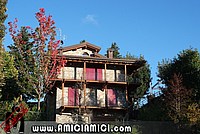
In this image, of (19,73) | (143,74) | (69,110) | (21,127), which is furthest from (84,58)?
(21,127)

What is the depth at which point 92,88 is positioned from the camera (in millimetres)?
30781

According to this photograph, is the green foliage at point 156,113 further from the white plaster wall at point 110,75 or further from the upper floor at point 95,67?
the white plaster wall at point 110,75

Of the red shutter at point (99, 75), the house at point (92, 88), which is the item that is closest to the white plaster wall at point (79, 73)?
the house at point (92, 88)

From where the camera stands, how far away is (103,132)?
757 inches

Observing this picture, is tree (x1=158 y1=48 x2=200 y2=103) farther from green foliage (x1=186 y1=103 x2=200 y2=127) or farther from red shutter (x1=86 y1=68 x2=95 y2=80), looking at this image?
red shutter (x1=86 y1=68 x2=95 y2=80)

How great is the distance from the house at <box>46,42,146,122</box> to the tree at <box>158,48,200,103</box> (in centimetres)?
412

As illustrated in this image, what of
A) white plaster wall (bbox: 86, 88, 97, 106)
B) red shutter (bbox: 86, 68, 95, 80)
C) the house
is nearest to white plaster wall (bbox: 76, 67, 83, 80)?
the house

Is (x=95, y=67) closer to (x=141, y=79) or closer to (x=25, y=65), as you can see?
(x=141, y=79)

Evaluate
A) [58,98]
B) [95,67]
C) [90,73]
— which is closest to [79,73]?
[90,73]

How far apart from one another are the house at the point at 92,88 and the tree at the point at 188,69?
412 centimetres

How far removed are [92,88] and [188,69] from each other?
377 inches

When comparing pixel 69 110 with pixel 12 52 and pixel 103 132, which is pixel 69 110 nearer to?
pixel 103 132

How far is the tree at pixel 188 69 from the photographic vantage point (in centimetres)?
2525

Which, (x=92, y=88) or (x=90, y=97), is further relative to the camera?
(x=92, y=88)
